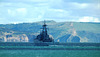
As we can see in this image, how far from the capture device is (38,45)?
510 feet

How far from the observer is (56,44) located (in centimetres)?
16138

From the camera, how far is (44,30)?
156m

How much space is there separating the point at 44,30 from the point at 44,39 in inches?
168

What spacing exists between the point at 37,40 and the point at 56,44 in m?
10.1

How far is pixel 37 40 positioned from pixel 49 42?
16.7 feet

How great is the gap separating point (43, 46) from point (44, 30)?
6425mm

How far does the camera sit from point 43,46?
15588 centimetres

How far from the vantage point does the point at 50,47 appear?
153 metres

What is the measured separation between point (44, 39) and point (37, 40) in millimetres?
3278

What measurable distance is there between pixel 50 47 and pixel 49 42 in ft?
6.81

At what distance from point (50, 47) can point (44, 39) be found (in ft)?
13.0

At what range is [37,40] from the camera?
509 ft

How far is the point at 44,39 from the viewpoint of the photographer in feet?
503

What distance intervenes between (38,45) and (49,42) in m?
5.05
